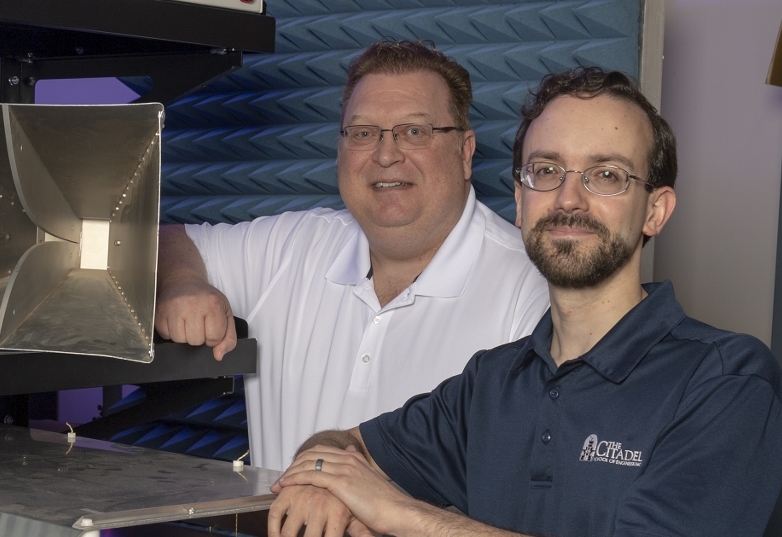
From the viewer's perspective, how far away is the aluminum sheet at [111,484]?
94cm

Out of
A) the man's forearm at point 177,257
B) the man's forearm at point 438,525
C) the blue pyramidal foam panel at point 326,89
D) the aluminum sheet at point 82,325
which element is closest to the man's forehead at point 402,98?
the blue pyramidal foam panel at point 326,89

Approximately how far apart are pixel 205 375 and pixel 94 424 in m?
0.34

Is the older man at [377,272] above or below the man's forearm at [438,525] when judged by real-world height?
above

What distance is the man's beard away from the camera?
132 cm

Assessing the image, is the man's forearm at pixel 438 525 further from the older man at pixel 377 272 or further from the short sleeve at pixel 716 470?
the older man at pixel 377 272

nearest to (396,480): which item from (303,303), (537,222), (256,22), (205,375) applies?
(205,375)

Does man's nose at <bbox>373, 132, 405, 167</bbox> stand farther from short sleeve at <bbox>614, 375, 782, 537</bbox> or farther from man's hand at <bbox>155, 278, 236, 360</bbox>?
short sleeve at <bbox>614, 375, 782, 537</bbox>

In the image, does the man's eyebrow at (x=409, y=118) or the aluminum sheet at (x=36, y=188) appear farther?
the man's eyebrow at (x=409, y=118)

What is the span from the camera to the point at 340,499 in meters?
1.24

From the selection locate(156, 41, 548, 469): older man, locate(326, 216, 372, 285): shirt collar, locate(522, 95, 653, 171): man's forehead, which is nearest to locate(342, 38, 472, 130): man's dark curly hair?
locate(156, 41, 548, 469): older man

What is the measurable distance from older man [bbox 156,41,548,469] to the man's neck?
309 millimetres

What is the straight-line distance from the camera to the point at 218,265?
208 centimetres

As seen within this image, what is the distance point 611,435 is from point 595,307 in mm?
220

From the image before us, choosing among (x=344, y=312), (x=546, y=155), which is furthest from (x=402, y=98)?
(x=546, y=155)
